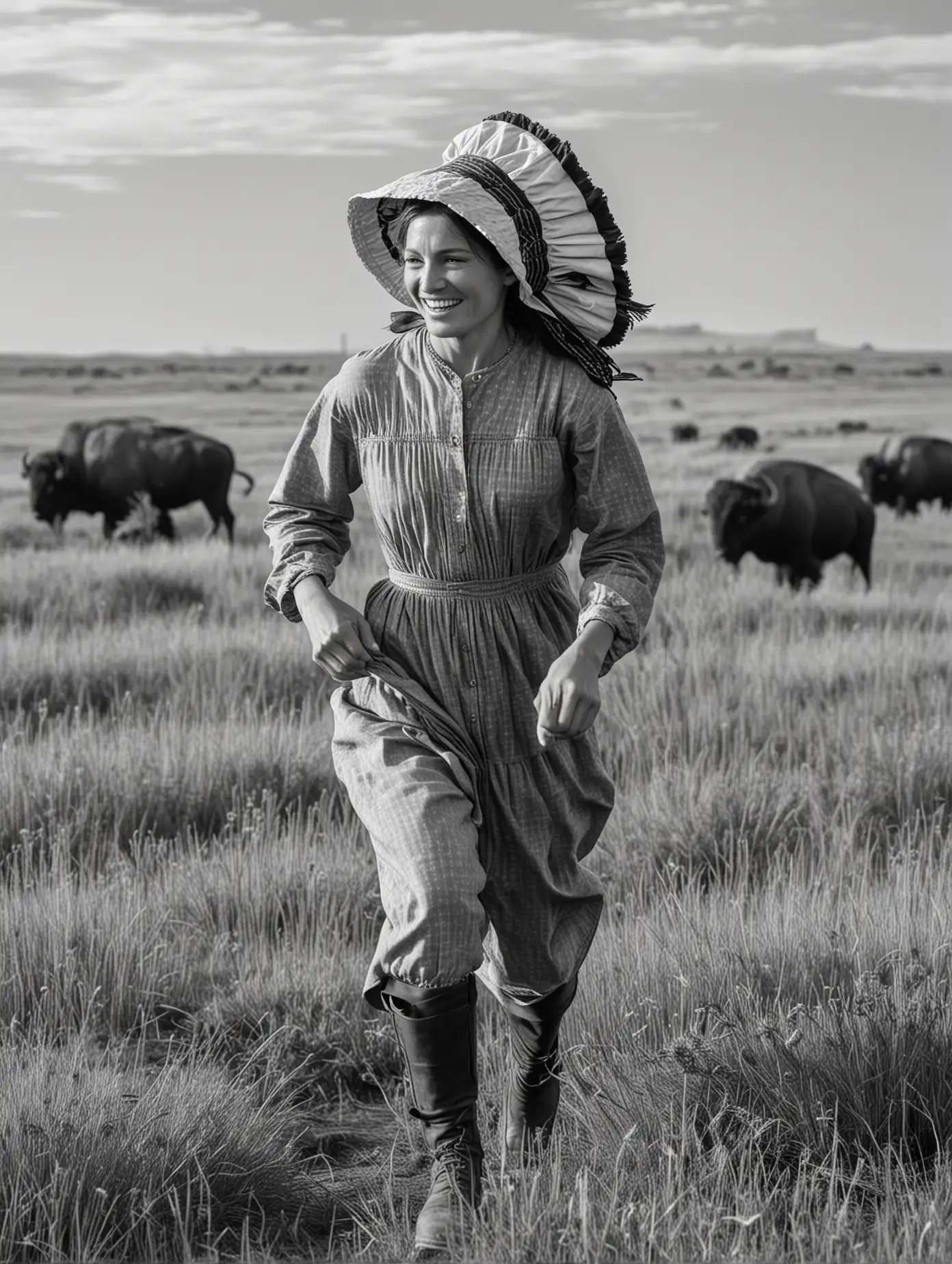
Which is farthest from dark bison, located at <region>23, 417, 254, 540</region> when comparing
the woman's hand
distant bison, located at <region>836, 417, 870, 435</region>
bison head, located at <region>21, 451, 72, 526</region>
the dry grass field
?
distant bison, located at <region>836, 417, 870, 435</region>

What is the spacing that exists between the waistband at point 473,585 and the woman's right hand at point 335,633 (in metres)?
0.12

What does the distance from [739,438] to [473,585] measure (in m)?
30.5

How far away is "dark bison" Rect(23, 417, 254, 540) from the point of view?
1905 cm

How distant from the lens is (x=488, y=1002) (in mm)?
3865

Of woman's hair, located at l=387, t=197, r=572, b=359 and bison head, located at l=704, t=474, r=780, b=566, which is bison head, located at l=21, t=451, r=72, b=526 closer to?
bison head, located at l=704, t=474, r=780, b=566

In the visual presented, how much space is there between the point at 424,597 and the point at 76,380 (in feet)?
179

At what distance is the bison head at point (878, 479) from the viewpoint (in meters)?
23.7

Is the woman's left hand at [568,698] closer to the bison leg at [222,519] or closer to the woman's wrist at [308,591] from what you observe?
the woman's wrist at [308,591]

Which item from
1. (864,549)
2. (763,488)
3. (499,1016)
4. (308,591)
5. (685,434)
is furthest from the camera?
(685,434)

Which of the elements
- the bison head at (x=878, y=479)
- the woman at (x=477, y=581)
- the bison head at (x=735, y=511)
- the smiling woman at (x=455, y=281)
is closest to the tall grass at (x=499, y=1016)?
the woman at (x=477, y=581)

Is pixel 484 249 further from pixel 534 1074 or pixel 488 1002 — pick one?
pixel 488 1002

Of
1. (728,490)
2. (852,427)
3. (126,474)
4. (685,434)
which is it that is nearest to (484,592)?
(728,490)

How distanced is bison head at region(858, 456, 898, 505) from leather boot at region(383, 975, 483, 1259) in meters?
21.7

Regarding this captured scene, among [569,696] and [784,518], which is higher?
[569,696]
